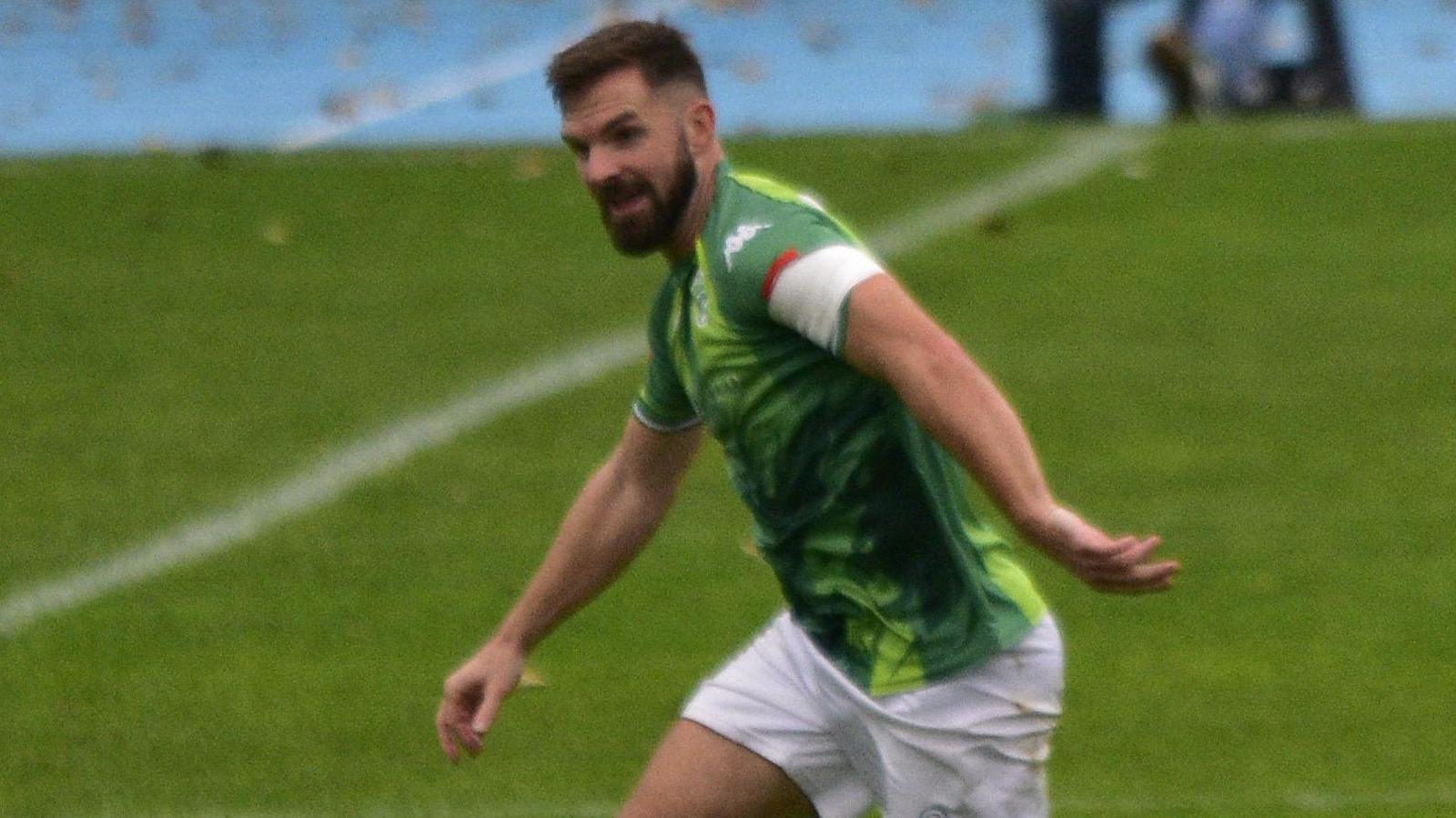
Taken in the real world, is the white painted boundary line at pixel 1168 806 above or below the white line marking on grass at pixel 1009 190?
above

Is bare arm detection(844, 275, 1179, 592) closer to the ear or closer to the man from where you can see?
the man

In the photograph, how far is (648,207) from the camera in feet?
15.9

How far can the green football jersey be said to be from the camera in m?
4.79

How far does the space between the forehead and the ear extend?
6 cm

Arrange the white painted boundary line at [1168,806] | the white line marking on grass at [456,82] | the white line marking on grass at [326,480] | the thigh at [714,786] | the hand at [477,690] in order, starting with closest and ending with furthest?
1. the thigh at [714,786]
2. the hand at [477,690]
3. the white painted boundary line at [1168,806]
4. the white line marking on grass at [326,480]
5. the white line marking on grass at [456,82]

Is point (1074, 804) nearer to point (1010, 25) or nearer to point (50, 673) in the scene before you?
point (50, 673)

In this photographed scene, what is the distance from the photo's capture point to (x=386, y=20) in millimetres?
24203

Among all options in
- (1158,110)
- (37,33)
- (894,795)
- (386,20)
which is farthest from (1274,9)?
(894,795)

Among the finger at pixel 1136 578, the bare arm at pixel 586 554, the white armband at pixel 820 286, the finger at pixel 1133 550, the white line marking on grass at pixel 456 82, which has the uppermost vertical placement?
the white armband at pixel 820 286

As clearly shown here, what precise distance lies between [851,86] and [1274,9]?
10.2 ft

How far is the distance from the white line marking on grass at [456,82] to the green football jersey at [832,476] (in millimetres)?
14699

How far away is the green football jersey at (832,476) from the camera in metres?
4.79

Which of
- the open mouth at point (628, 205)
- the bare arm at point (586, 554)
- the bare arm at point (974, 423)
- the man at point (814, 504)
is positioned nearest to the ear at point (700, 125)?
the man at point (814, 504)

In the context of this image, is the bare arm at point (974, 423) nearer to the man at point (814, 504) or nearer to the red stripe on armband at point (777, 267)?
the man at point (814, 504)
